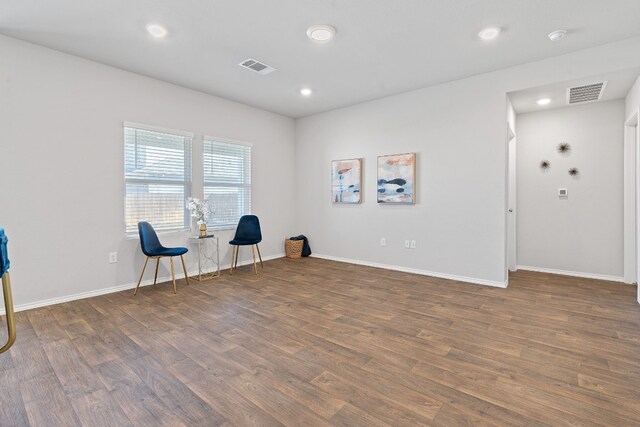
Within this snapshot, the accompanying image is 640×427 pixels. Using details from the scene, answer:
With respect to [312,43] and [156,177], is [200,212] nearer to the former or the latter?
[156,177]

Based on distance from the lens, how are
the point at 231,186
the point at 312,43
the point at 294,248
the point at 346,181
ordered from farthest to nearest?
the point at 294,248
the point at 346,181
the point at 231,186
the point at 312,43

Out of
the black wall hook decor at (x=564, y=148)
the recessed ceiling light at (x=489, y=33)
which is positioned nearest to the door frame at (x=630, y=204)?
the black wall hook decor at (x=564, y=148)

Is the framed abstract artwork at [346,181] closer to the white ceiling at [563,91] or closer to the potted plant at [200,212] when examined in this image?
the potted plant at [200,212]

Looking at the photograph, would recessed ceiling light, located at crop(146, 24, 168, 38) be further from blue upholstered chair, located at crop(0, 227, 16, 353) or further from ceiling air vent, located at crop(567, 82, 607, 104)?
ceiling air vent, located at crop(567, 82, 607, 104)

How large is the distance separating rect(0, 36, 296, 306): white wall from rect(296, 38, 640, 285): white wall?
8.90 ft

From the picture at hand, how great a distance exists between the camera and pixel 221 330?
277cm

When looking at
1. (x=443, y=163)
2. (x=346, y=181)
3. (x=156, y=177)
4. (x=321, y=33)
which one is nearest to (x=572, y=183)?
(x=443, y=163)

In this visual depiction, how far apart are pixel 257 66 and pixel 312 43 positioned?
89cm

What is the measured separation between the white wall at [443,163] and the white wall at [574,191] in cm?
140

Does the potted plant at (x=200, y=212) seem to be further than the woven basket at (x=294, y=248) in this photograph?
No

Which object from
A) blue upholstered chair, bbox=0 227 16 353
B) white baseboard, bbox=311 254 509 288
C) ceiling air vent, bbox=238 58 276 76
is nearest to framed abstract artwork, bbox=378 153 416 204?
white baseboard, bbox=311 254 509 288

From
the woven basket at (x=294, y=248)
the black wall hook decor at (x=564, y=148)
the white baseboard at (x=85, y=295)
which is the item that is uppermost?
the black wall hook decor at (x=564, y=148)

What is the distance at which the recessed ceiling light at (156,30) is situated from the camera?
2.95 meters

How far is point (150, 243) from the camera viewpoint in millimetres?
3867
